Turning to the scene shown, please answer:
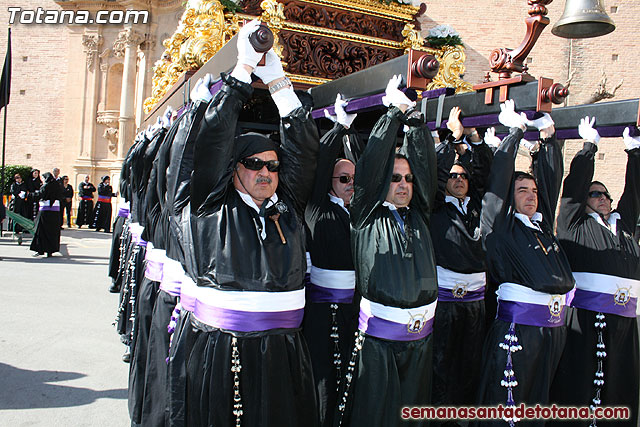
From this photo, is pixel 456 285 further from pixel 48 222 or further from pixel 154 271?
pixel 48 222

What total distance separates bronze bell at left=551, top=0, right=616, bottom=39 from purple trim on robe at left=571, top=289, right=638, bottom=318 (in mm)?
1862

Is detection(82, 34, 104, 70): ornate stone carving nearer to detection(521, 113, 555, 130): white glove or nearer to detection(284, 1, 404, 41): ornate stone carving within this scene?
detection(284, 1, 404, 41): ornate stone carving

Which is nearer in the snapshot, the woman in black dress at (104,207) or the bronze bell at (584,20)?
the bronze bell at (584,20)

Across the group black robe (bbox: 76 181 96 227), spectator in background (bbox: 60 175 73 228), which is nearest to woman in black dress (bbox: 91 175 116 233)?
black robe (bbox: 76 181 96 227)

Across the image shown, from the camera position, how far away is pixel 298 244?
107 inches

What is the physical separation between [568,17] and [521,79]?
137 cm

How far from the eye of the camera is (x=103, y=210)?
17.4 metres

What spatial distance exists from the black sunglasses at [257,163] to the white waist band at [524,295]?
169cm

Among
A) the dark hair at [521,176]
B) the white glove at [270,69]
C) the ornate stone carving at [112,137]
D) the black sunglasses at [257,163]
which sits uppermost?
the ornate stone carving at [112,137]

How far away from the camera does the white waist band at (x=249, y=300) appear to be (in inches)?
99.7

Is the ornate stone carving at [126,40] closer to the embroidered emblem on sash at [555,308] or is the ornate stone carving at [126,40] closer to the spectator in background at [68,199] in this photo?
the spectator in background at [68,199]

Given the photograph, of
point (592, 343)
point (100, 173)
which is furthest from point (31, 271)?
point (100, 173)

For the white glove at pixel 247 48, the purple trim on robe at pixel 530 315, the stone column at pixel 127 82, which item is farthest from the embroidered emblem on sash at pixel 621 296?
the stone column at pixel 127 82

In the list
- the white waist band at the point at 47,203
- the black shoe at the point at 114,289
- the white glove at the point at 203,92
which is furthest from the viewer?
the white waist band at the point at 47,203
